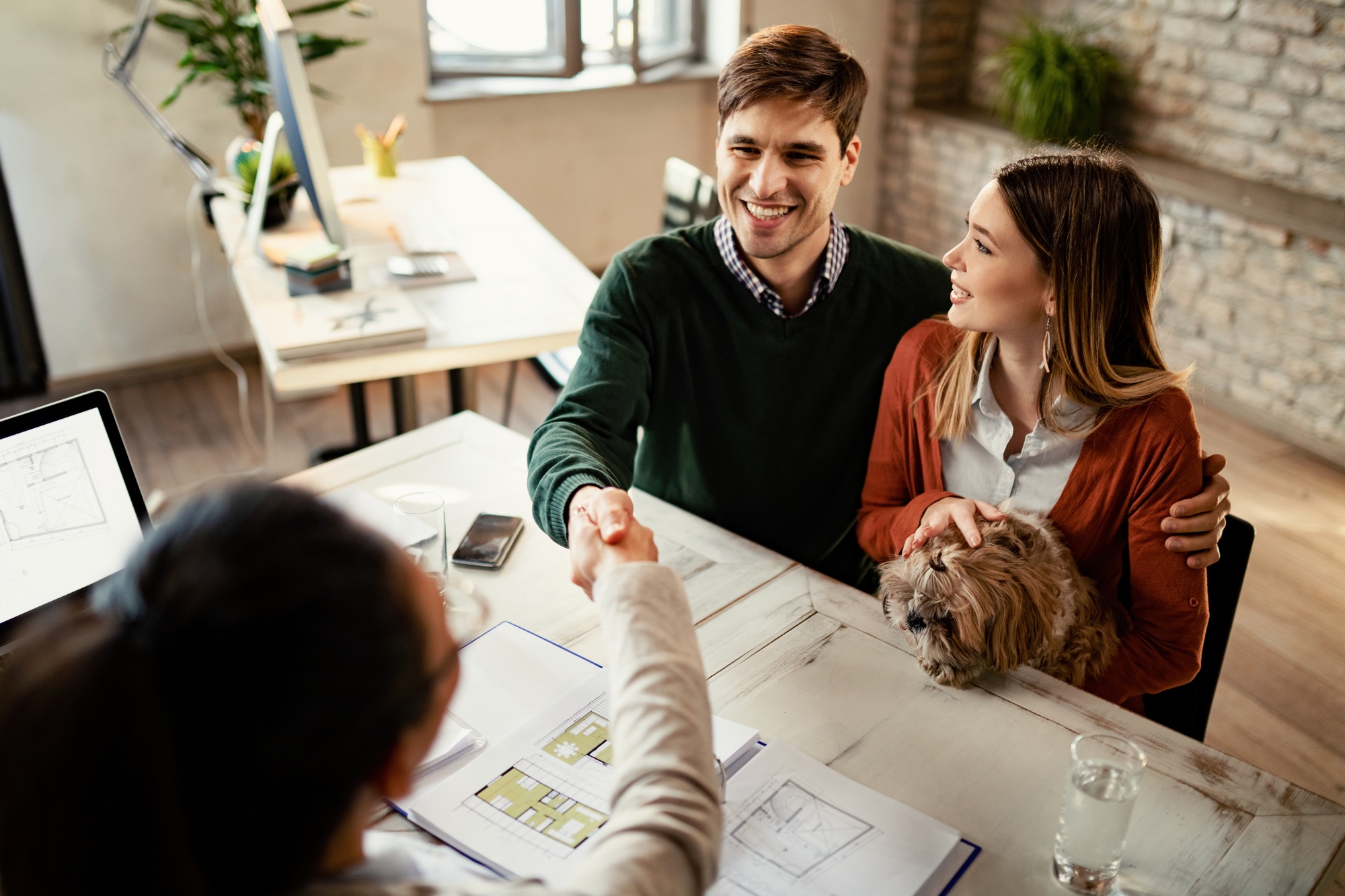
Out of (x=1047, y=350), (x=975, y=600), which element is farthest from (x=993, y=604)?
(x=1047, y=350)

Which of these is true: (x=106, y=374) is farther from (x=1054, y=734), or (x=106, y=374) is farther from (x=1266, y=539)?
(x=1266, y=539)

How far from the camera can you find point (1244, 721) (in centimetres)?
230

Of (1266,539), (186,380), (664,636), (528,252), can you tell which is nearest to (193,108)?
(186,380)

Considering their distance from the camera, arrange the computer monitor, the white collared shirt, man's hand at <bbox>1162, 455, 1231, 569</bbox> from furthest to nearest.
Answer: the computer monitor, the white collared shirt, man's hand at <bbox>1162, 455, 1231, 569</bbox>

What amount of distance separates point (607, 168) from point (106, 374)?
2064 millimetres

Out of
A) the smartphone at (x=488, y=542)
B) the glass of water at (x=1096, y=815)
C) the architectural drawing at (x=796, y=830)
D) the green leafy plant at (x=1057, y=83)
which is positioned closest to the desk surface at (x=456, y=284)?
the smartphone at (x=488, y=542)

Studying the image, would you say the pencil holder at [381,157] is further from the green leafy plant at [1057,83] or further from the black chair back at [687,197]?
the green leafy plant at [1057,83]

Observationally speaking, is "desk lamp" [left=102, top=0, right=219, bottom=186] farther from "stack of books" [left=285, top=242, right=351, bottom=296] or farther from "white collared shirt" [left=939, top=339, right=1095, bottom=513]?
"white collared shirt" [left=939, top=339, right=1095, bottom=513]

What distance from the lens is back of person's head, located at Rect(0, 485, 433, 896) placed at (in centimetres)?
54

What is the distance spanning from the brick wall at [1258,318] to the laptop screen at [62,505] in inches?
126

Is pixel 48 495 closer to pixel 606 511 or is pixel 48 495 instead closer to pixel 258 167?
pixel 606 511

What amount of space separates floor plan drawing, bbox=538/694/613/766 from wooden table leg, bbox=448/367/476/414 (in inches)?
59.7

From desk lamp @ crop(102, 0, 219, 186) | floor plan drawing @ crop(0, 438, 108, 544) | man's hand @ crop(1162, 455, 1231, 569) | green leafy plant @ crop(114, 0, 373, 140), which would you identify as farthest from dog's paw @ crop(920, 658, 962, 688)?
green leafy plant @ crop(114, 0, 373, 140)

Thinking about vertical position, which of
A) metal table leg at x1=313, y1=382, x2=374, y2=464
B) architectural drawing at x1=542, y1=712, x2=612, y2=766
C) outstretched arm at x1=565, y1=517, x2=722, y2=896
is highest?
outstretched arm at x1=565, y1=517, x2=722, y2=896
